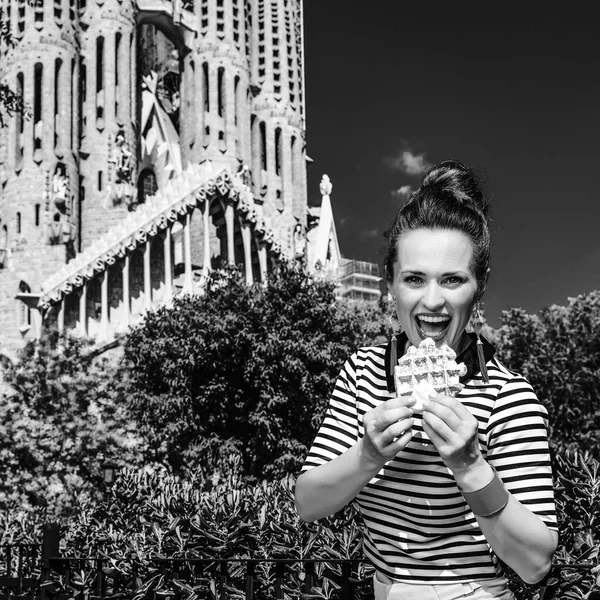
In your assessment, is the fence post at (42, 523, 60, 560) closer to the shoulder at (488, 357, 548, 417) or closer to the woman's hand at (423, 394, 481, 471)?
the shoulder at (488, 357, 548, 417)

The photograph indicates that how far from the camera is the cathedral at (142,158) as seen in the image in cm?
3444

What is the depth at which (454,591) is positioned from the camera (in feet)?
6.91

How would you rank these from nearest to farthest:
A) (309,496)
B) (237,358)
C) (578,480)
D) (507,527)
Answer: (507,527) → (309,496) → (578,480) → (237,358)

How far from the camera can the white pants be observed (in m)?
2.10

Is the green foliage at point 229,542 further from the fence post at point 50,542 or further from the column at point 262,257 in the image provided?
the column at point 262,257


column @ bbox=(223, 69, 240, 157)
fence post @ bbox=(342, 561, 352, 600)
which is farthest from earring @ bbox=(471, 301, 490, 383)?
column @ bbox=(223, 69, 240, 157)

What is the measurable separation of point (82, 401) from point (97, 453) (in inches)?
86.8

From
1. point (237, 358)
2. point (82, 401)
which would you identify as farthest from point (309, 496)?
point (82, 401)

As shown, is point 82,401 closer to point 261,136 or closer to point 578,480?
point 578,480

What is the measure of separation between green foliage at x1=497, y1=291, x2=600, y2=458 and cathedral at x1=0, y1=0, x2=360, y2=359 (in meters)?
7.82

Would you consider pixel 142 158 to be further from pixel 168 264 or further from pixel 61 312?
pixel 61 312

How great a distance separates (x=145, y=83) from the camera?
162 feet

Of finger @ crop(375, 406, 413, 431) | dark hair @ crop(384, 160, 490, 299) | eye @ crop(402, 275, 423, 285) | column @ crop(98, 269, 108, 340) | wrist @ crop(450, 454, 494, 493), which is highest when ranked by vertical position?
column @ crop(98, 269, 108, 340)

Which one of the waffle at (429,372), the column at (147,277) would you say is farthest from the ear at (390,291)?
the column at (147,277)
